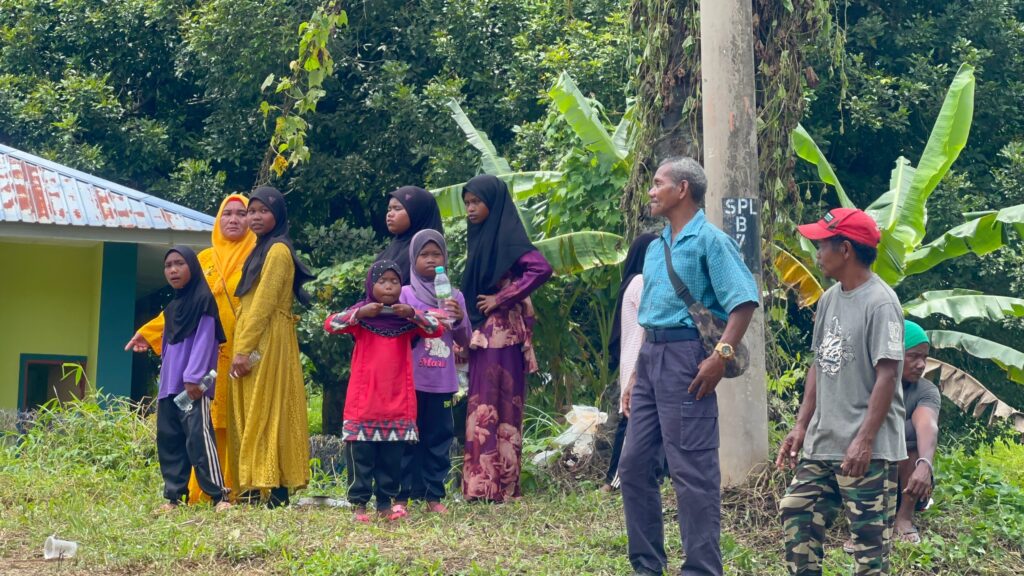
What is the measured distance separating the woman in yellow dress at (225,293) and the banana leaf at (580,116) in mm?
2938

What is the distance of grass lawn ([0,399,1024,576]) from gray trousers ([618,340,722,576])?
45cm

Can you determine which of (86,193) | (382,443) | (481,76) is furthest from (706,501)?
(481,76)

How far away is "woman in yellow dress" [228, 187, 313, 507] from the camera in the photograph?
6.64m

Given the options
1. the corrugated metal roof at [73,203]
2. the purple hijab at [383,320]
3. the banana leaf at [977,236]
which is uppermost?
the corrugated metal roof at [73,203]

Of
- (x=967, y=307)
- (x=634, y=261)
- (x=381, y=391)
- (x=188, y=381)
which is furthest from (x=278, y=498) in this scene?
(x=967, y=307)

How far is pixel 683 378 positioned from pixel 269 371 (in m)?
2.86

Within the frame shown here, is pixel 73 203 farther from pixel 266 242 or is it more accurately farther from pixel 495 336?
pixel 495 336

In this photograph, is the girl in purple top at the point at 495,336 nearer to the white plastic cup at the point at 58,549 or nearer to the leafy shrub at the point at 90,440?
the white plastic cup at the point at 58,549

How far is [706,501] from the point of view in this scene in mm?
4676

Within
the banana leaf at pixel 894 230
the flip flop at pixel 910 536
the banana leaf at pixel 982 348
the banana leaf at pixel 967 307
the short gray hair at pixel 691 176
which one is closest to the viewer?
the short gray hair at pixel 691 176

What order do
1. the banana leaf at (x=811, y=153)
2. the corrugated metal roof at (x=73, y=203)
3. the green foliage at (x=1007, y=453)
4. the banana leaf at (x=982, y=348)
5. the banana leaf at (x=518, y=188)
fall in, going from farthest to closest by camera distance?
the green foliage at (x=1007, y=453) < the banana leaf at (x=518, y=188) < the corrugated metal roof at (x=73, y=203) < the banana leaf at (x=982, y=348) < the banana leaf at (x=811, y=153)

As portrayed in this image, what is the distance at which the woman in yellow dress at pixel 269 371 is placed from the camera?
262 inches

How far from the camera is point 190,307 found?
6742 mm

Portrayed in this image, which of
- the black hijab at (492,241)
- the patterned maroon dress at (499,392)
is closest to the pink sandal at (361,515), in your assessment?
the patterned maroon dress at (499,392)
